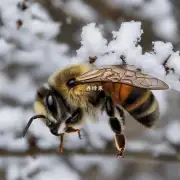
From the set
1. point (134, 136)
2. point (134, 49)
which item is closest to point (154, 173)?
point (134, 136)

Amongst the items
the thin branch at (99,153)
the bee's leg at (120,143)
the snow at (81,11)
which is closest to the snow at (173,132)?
the thin branch at (99,153)

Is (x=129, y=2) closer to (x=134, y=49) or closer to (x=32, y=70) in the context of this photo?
(x=32, y=70)

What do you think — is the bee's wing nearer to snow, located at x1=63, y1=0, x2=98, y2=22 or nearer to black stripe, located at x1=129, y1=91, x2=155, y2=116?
black stripe, located at x1=129, y1=91, x2=155, y2=116

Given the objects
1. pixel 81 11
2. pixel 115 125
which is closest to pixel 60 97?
pixel 115 125

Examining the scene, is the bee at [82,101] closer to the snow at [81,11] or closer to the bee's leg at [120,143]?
the bee's leg at [120,143]

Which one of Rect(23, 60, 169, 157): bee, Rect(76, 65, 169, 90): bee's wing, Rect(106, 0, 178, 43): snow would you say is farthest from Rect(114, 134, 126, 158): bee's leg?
Rect(106, 0, 178, 43): snow

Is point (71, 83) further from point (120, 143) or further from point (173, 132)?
point (173, 132)
